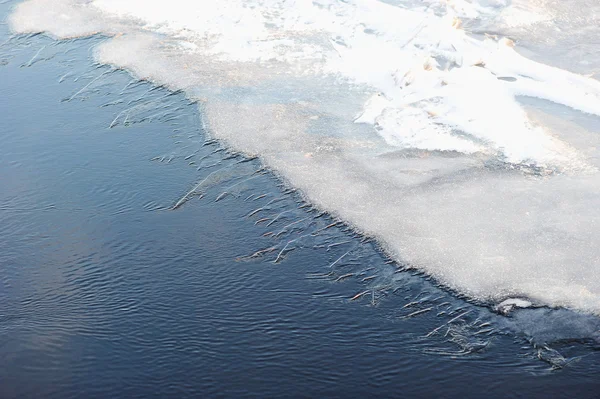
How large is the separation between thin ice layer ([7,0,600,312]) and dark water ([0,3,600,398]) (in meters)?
0.38

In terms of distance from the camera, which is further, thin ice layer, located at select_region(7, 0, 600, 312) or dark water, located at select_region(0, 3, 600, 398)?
A: thin ice layer, located at select_region(7, 0, 600, 312)

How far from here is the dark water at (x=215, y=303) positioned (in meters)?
5.28

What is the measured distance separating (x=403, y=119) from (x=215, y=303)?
12.0 ft

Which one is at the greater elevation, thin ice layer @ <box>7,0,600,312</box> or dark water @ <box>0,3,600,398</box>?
thin ice layer @ <box>7,0,600,312</box>

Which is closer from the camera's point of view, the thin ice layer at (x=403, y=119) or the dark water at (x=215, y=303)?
the dark water at (x=215, y=303)

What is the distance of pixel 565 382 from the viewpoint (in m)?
5.11

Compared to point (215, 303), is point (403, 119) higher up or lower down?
higher up

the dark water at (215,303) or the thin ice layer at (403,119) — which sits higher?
the thin ice layer at (403,119)

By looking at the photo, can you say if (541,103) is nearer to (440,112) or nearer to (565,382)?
(440,112)

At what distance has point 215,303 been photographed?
6.00 meters

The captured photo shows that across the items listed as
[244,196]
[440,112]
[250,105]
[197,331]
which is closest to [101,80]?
[250,105]

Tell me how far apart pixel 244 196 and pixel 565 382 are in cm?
359

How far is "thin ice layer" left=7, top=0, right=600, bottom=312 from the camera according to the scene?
6.40 meters

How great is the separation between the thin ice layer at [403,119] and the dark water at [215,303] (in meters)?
0.38
